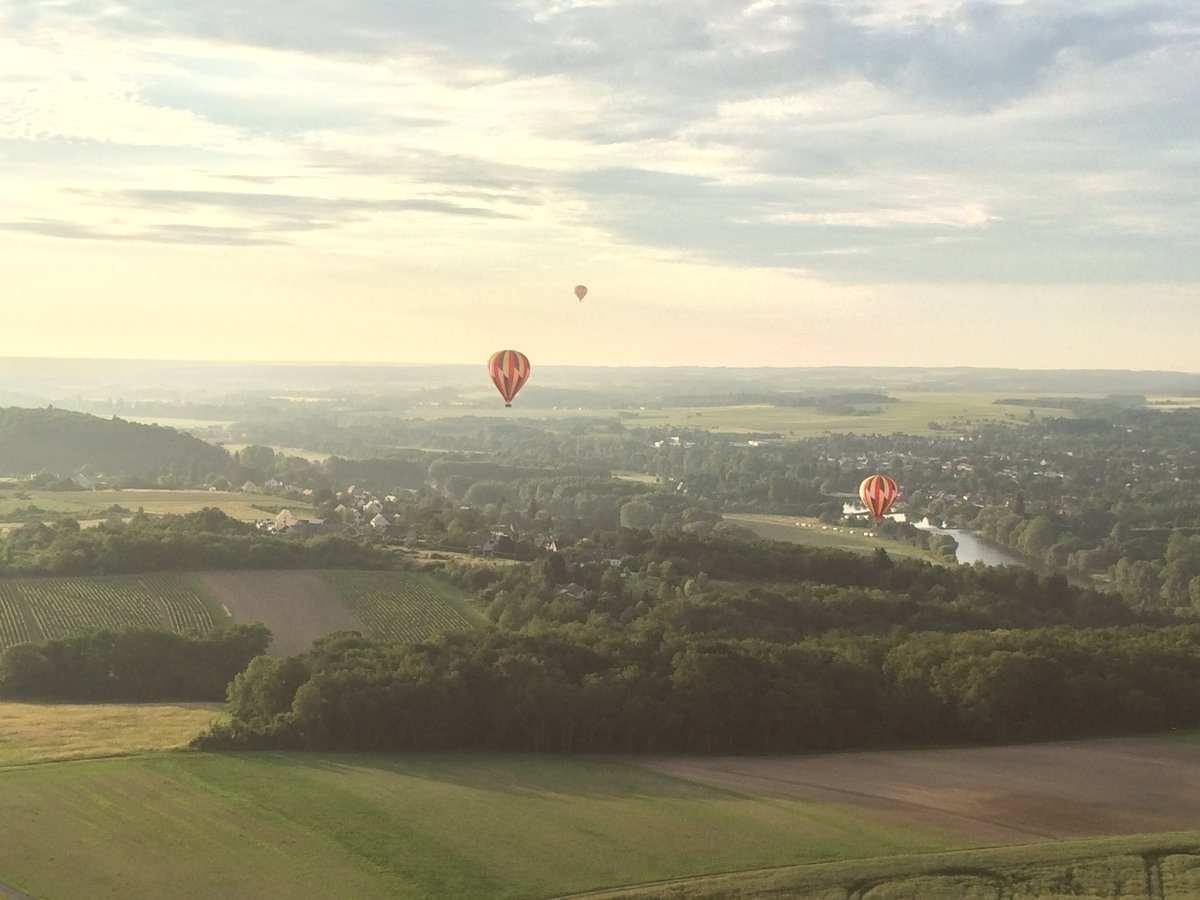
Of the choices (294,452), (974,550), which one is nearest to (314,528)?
(974,550)

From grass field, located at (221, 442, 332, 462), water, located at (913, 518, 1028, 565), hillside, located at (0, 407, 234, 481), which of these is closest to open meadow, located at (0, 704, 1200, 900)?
water, located at (913, 518, 1028, 565)

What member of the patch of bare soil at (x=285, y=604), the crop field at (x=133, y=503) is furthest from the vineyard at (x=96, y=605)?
the crop field at (x=133, y=503)

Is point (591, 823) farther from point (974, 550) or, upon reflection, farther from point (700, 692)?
point (974, 550)

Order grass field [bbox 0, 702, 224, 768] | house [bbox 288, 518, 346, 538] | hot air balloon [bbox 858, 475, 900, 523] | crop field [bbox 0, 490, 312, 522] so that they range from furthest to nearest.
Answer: crop field [bbox 0, 490, 312, 522]
house [bbox 288, 518, 346, 538]
hot air balloon [bbox 858, 475, 900, 523]
grass field [bbox 0, 702, 224, 768]

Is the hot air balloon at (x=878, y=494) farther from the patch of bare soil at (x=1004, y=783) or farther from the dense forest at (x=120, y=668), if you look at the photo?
the dense forest at (x=120, y=668)

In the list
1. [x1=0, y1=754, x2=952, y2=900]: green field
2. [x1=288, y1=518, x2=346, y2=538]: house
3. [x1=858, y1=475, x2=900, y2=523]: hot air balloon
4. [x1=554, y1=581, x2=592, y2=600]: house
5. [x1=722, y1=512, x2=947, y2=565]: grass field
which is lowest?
[x1=0, y1=754, x2=952, y2=900]: green field

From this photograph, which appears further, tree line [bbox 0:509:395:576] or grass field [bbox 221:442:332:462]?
grass field [bbox 221:442:332:462]

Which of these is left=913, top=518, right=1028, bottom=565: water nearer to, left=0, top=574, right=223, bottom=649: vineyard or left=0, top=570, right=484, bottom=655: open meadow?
left=0, top=570, right=484, bottom=655: open meadow
